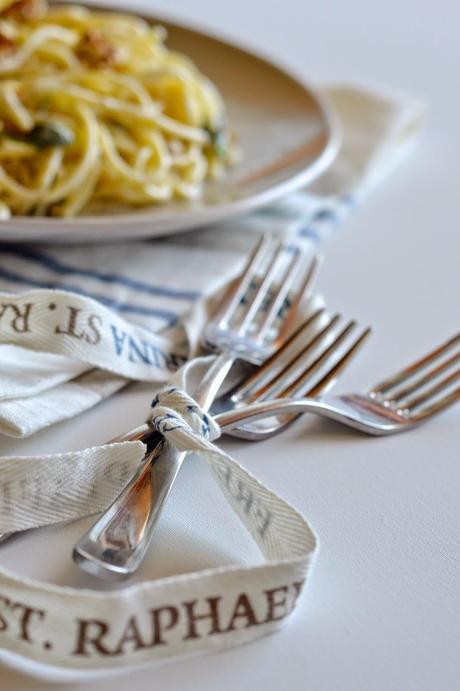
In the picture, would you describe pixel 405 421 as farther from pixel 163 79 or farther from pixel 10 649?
pixel 163 79

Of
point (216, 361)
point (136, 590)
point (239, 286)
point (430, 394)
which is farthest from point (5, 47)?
point (136, 590)

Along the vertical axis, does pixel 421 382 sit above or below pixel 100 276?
above

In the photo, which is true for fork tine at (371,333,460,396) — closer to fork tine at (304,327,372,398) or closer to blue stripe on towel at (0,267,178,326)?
fork tine at (304,327,372,398)

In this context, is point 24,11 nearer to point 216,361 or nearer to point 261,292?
point 261,292

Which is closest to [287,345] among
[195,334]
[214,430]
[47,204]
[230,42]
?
[195,334]

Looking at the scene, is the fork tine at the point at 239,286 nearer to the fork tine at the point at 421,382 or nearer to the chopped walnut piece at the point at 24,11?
the fork tine at the point at 421,382
